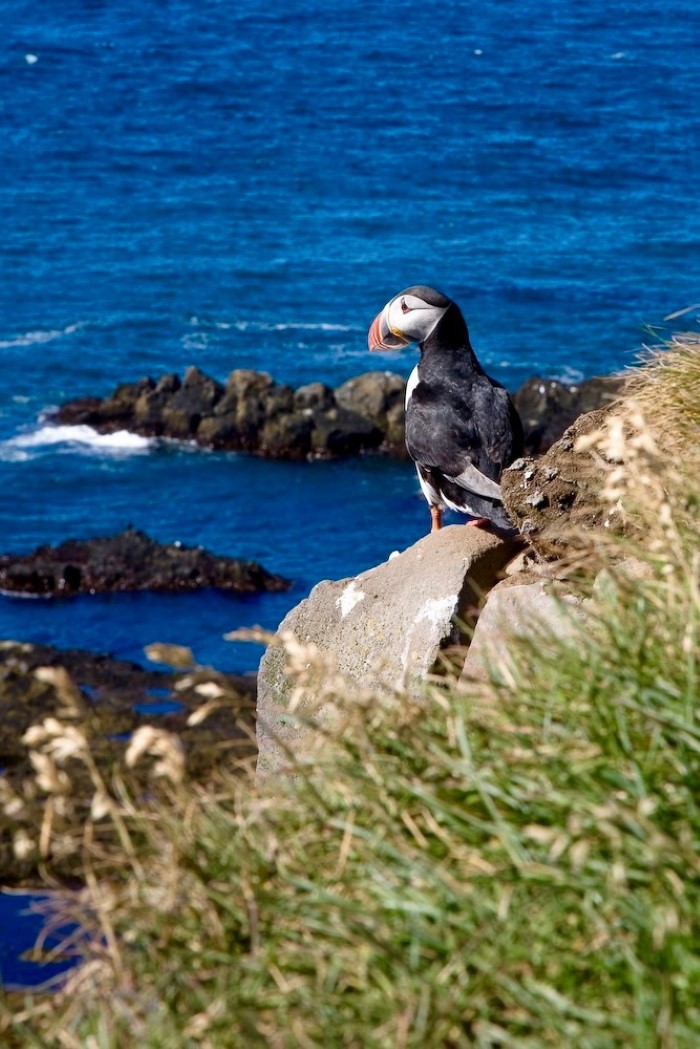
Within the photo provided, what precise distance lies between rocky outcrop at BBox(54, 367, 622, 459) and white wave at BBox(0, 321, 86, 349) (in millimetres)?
9929

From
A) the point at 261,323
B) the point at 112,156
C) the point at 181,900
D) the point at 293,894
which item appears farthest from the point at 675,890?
the point at 112,156

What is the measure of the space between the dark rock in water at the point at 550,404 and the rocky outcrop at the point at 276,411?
0.14ft

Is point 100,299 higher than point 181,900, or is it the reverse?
point 181,900

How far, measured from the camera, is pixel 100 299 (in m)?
60.2

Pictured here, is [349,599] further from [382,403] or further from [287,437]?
[287,437]

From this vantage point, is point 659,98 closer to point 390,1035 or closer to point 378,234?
point 378,234

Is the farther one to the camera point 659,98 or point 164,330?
point 659,98

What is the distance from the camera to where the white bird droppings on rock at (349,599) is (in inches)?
328

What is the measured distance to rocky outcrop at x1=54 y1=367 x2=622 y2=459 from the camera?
43.1 m

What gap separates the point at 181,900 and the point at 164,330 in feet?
179

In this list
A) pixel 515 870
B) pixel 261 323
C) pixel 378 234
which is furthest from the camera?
pixel 378 234

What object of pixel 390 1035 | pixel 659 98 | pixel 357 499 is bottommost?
pixel 357 499

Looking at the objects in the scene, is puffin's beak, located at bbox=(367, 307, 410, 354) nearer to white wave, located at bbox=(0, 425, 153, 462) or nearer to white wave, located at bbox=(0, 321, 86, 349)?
white wave, located at bbox=(0, 425, 153, 462)

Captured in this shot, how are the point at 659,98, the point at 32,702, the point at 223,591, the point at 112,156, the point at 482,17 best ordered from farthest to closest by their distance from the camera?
the point at 482,17 → the point at 659,98 → the point at 112,156 → the point at 223,591 → the point at 32,702
